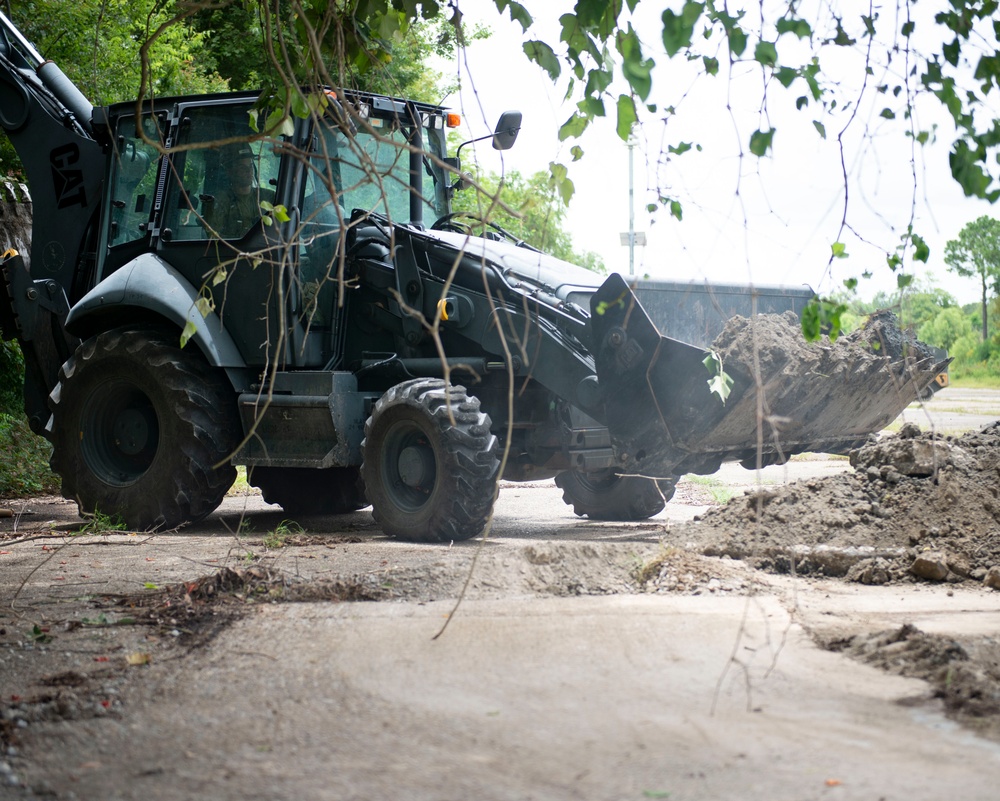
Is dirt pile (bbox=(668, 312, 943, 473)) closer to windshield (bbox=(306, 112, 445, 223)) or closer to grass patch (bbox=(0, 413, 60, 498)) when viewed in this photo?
windshield (bbox=(306, 112, 445, 223))

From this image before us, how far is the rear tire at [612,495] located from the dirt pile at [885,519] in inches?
67.6

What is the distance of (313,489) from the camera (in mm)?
10031

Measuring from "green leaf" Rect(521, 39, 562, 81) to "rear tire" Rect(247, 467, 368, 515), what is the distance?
19.2ft

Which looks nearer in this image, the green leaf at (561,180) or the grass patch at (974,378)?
the green leaf at (561,180)

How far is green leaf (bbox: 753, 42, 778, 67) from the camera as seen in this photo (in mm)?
4266

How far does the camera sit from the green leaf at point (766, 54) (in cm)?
427

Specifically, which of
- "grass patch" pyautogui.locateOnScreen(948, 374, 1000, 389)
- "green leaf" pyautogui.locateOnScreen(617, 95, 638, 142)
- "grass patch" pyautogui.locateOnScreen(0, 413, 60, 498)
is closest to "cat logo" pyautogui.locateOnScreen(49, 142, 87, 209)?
"grass patch" pyautogui.locateOnScreen(0, 413, 60, 498)

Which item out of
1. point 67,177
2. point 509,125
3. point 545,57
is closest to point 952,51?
point 545,57

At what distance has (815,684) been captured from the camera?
162 inches

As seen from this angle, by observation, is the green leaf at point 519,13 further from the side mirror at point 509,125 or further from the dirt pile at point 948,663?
the side mirror at point 509,125

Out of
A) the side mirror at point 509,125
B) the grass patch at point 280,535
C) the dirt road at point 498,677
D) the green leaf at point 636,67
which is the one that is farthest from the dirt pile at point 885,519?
the green leaf at point 636,67

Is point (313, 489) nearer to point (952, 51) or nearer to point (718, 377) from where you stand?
point (718, 377)

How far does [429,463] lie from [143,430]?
101 inches

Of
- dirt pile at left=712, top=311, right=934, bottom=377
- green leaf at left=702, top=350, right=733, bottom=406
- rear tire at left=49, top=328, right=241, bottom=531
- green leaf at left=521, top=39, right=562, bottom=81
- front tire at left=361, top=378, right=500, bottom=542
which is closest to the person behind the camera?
green leaf at left=521, top=39, right=562, bottom=81
